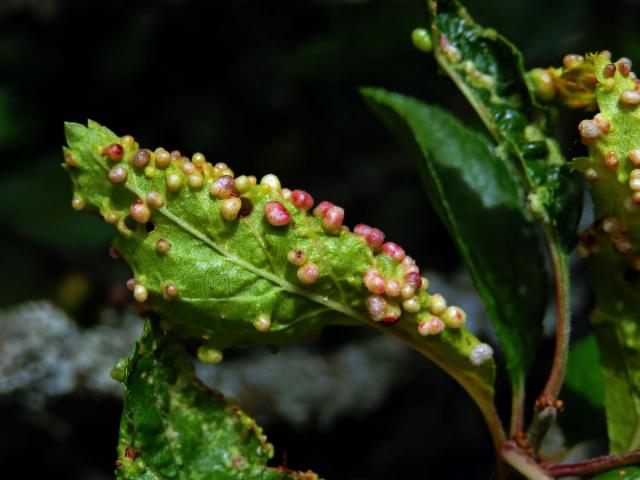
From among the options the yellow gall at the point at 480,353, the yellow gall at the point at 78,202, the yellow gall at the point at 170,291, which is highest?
the yellow gall at the point at 78,202

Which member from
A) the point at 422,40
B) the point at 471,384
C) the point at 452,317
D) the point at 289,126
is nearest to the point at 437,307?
the point at 452,317

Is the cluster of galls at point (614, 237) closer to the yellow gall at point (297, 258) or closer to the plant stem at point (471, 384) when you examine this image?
the plant stem at point (471, 384)

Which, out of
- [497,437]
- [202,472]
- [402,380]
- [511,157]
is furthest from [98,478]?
[511,157]

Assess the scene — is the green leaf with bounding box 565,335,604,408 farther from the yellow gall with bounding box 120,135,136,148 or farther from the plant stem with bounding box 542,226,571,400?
the yellow gall with bounding box 120,135,136,148

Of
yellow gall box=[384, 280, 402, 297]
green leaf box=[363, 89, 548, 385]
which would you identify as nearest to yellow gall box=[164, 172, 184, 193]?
yellow gall box=[384, 280, 402, 297]

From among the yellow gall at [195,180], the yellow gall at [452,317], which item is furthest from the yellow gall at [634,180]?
the yellow gall at [195,180]

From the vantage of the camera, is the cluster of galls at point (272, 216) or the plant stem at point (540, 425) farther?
the plant stem at point (540, 425)
